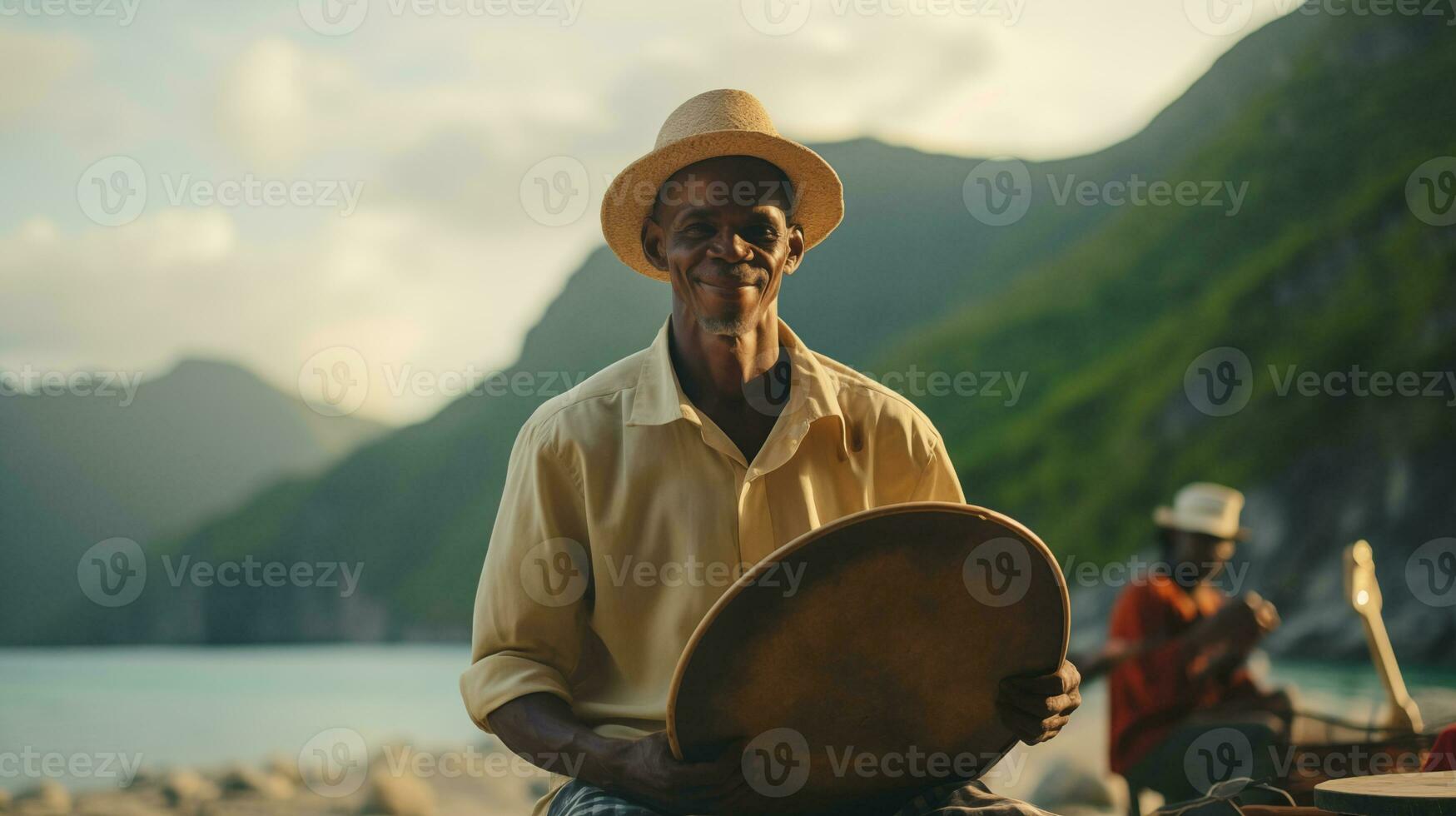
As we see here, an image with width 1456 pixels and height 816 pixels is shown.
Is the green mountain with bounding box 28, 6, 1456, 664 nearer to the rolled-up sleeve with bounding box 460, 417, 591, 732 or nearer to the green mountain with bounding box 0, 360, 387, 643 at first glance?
the green mountain with bounding box 0, 360, 387, 643

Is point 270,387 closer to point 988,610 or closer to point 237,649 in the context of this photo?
point 237,649

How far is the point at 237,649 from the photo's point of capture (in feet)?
228

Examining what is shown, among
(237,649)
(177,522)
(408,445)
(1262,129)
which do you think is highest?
(1262,129)

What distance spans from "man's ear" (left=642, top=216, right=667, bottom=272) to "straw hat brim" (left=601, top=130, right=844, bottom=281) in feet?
0.05

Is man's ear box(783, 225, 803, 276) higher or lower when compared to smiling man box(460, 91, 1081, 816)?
higher

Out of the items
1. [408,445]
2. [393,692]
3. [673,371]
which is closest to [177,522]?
[408,445]

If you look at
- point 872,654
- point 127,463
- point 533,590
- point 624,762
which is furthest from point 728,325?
point 127,463

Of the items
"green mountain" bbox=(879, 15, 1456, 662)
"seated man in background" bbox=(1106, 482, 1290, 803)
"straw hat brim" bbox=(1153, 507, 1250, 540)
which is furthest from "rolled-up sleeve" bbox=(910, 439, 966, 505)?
"green mountain" bbox=(879, 15, 1456, 662)

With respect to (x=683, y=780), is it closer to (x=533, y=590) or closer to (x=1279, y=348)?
(x=533, y=590)

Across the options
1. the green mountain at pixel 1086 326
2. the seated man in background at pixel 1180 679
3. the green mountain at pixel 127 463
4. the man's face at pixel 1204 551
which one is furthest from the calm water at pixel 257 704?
the green mountain at pixel 1086 326

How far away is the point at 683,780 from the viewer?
1.94 m

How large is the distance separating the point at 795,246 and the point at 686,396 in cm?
47

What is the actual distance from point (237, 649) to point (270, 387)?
17499 millimetres

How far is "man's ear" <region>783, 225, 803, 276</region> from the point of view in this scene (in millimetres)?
2629
